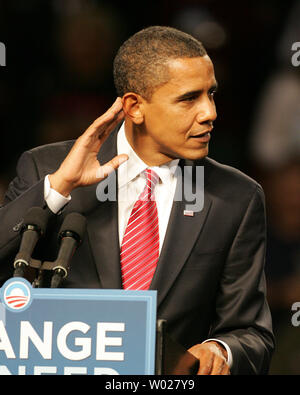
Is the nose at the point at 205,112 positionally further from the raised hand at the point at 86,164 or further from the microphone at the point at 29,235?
the microphone at the point at 29,235

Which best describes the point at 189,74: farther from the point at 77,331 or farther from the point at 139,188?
the point at 77,331

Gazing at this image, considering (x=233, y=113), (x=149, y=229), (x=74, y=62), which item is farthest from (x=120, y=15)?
(x=149, y=229)

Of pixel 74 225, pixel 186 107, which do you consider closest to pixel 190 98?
pixel 186 107

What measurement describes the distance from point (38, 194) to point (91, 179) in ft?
0.39

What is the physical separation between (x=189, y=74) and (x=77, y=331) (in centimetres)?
69

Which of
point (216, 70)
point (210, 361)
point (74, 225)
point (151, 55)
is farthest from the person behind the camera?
point (216, 70)

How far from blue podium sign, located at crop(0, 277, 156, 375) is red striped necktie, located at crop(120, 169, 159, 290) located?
447 mm

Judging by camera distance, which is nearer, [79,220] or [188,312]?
[79,220]

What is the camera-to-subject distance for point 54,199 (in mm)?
1659

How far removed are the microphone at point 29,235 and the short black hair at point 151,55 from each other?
472mm

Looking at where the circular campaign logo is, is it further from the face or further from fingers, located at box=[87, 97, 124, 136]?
the face

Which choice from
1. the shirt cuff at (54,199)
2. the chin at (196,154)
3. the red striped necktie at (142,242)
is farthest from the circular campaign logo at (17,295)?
the chin at (196,154)

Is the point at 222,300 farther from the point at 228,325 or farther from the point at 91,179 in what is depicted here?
the point at 91,179
